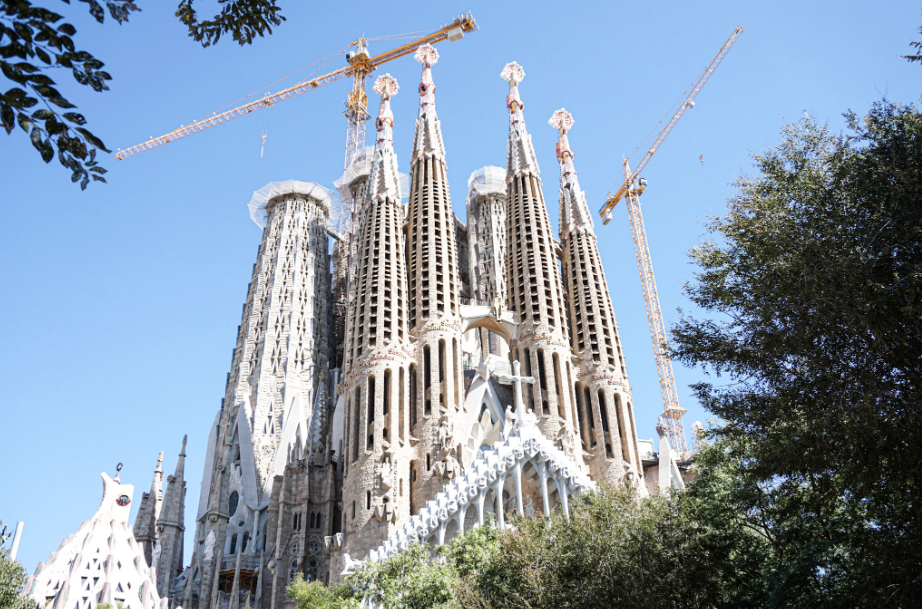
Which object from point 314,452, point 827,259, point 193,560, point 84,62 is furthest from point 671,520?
point 193,560

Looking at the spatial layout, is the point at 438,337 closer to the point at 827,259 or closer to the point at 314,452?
the point at 314,452

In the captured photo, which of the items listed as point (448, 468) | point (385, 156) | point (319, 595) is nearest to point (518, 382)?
point (448, 468)

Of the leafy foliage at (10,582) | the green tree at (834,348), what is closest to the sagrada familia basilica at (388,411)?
the leafy foliage at (10,582)

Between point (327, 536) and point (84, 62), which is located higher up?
point (327, 536)

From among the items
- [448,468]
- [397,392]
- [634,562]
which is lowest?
[634,562]

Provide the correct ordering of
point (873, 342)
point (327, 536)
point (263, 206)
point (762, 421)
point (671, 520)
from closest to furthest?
point (873, 342), point (762, 421), point (671, 520), point (327, 536), point (263, 206)

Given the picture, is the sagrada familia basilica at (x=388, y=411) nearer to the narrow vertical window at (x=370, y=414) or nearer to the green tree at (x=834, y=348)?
the narrow vertical window at (x=370, y=414)

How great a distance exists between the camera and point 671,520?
56.4 ft

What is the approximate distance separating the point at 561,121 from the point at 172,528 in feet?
109

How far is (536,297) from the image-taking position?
39.9m

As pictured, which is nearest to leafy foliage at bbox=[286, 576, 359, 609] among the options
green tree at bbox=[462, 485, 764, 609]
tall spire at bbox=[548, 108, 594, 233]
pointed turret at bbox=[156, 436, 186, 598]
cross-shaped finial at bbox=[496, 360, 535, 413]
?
green tree at bbox=[462, 485, 764, 609]

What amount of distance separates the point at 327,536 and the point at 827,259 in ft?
86.8

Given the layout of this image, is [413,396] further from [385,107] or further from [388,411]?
[385,107]

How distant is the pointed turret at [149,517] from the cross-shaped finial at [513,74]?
3263 centimetres
